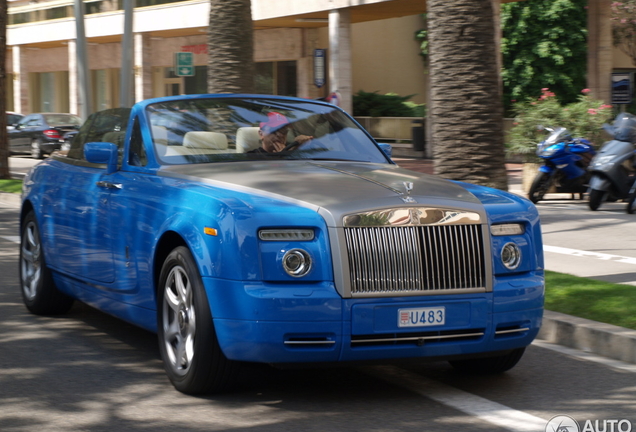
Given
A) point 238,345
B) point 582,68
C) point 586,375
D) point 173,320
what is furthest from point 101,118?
point 582,68

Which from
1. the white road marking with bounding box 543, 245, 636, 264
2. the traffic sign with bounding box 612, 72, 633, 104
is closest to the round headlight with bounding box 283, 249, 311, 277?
the white road marking with bounding box 543, 245, 636, 264

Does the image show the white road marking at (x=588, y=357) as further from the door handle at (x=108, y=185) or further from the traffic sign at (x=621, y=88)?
the traffic sign at (x=621, y=88)

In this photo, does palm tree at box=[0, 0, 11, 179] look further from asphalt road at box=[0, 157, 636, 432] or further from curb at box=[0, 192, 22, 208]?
asphalt road at box=[0, 157, 636, 432]

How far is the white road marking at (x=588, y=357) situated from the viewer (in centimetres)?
629

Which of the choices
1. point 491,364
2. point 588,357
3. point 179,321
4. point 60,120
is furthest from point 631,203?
point 60,120

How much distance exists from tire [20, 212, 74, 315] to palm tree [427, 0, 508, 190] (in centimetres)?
449

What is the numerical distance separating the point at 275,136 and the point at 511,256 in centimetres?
192

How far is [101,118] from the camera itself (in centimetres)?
762

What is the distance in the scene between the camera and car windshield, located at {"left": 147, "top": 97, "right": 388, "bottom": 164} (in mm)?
6387

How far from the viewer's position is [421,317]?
5031 millimetres

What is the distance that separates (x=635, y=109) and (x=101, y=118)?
28.4m

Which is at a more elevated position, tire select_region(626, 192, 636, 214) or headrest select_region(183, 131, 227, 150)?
headrest select_region(183, 131, 227, 150)

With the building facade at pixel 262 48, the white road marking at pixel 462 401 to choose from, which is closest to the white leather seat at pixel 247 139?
the white road marking at pixel 462 401

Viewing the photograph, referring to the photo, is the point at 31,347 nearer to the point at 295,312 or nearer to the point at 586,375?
the point at 295,312
